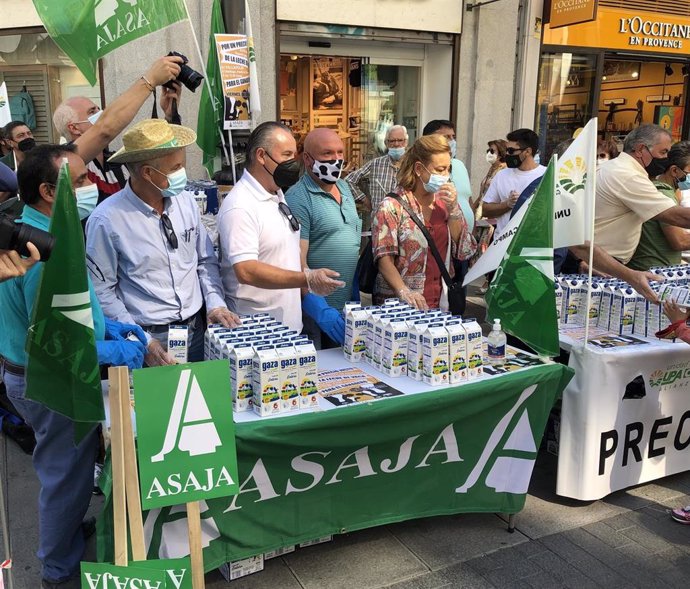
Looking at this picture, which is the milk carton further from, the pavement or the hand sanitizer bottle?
the hand sanitizer bottle

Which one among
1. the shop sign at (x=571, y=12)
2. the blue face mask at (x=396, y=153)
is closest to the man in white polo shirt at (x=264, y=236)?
the blue face mask at (x=396, y=153)

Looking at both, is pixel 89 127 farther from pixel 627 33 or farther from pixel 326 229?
pixel 627 33

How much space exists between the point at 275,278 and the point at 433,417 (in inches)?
39.2

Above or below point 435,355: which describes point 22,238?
above

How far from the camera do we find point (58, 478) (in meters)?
2.78

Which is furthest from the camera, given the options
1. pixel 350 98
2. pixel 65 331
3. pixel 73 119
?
pixel 350 98

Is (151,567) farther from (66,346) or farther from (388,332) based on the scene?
(388,332)

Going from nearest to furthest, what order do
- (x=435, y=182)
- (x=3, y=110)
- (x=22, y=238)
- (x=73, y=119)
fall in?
(x=22, y=238), (x=435, y=182), (x=73, y=119), (x=3, y=110)

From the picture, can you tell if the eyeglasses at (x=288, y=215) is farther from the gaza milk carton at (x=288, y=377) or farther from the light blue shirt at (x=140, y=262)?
the gaza milk carton at (x=288, y=377)

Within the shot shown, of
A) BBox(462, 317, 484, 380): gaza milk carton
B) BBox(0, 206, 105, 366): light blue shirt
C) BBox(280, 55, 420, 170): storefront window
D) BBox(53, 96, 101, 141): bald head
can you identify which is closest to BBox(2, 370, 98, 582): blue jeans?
BBox(0, 206, 105, 366): light blue shirt

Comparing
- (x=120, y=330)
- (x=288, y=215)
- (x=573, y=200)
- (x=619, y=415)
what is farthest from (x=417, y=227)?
(x=120, y=330)

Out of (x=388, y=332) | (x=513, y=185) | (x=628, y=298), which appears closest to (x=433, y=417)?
(x=388, y=332)

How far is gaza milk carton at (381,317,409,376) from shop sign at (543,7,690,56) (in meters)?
7.77

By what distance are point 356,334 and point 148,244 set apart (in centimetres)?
108
